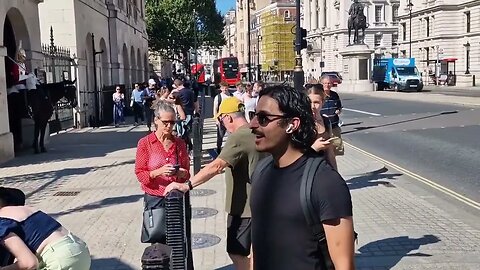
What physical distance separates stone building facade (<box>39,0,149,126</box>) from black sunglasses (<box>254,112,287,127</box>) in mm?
20190

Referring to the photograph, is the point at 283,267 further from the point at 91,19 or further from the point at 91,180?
the point at 91,19

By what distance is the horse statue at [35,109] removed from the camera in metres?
15.6

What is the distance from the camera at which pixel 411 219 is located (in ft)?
26.2

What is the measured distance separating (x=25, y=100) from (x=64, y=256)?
12966mm

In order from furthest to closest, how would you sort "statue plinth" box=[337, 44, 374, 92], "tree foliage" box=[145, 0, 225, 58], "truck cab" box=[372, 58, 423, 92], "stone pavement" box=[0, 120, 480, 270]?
"tree foliage" box=[145, 0, 225, 58]
"truck cab" box=[372, 58, 423, 92]
"statue plinth" box=[337, 44, 374, 92]
"stone pavement" box=[0, 120, 480, 270]

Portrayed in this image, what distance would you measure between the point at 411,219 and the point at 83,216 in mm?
4611

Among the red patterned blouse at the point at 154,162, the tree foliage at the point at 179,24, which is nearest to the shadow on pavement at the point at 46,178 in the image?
the red patterned blouse at the point at 154,162

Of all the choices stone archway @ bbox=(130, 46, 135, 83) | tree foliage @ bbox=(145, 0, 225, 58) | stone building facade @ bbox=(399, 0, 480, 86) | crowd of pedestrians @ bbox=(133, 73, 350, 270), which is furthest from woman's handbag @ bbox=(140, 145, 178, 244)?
tree foliage @ bbox=(145, 0, 225, 58)

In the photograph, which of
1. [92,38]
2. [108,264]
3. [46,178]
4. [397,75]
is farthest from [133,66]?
[108,264]

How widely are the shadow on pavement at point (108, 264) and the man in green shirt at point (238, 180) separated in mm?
1863

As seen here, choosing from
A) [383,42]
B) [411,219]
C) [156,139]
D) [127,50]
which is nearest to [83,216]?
[156,139]

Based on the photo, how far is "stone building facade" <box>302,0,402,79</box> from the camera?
10481cm

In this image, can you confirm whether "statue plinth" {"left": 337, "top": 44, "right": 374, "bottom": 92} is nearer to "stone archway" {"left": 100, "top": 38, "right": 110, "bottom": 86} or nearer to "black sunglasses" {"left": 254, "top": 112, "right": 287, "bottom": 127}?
"stone archway" {"left": 100, "top": 38, "right": 110, "bottom": 86}

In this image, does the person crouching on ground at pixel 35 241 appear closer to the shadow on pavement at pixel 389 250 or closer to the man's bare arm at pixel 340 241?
the man's bare arm at pixel 340 241
